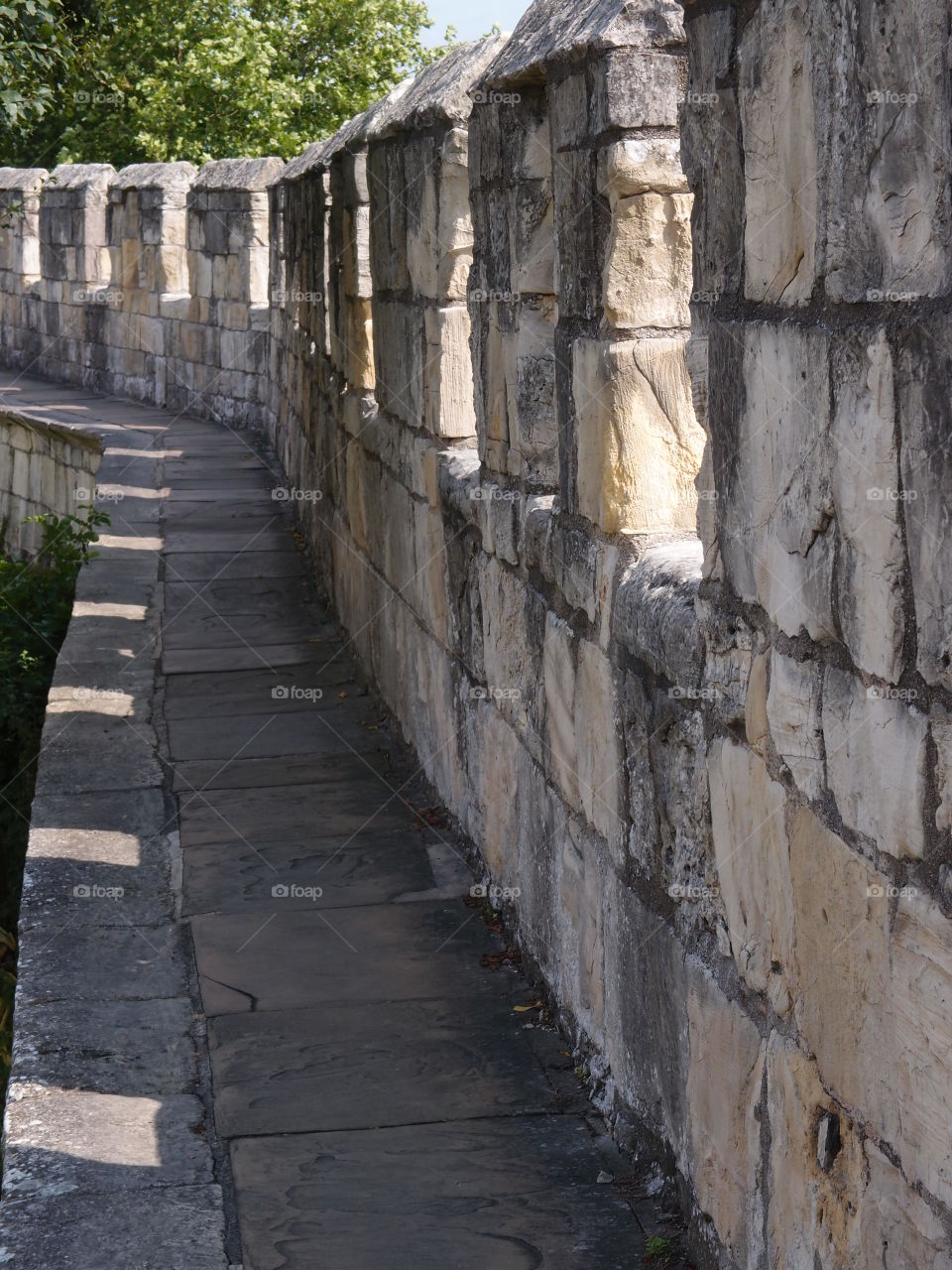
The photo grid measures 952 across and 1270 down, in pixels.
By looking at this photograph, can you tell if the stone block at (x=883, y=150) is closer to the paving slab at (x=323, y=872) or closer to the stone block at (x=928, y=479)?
the stone block at (x=928, y=479)

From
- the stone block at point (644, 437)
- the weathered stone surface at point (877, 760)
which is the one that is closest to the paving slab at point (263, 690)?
the stone block at point (644, 437)

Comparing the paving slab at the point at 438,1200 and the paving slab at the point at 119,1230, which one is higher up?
the paving slab at the point at 119,1230

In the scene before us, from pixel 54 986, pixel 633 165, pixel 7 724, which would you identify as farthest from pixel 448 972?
pixel 7 724

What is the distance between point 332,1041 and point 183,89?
53.0 feet

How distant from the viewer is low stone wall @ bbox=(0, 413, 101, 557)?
12062 mm

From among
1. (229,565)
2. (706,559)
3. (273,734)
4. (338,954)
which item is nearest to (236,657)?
(273,734)

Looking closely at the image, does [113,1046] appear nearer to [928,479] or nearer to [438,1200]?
[438,1200]

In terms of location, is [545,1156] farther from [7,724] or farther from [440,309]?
[7,724]

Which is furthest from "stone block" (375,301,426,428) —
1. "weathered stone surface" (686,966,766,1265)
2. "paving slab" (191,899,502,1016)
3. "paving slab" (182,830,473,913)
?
"weathered stone surface" (686,966,766,1265)

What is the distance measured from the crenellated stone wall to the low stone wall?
22.5 ft

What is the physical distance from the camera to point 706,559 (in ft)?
8.05

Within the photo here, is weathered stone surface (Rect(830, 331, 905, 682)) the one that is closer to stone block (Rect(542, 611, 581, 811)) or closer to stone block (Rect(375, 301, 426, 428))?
stone block (Rect(542, 611, 581, 811))

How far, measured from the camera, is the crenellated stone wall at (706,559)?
1.73 metres

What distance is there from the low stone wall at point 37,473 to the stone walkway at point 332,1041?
239 inches
